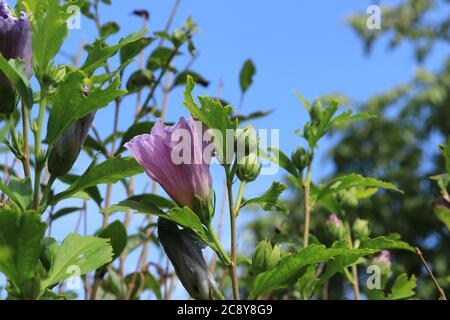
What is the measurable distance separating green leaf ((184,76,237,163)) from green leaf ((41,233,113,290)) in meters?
0.13

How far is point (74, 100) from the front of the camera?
20.2 inches

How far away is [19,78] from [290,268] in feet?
0.90

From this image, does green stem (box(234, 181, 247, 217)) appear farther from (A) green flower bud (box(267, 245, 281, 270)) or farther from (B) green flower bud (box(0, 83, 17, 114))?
(B) green flower bud (box(0, 83, 17, 114))

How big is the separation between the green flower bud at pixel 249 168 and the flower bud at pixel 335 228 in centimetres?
38

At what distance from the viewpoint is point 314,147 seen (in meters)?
0.87

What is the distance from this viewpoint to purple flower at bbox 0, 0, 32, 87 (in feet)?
1.81

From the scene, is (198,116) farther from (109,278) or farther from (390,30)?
(390,30)

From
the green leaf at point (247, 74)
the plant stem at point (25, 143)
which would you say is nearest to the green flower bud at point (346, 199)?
the green leaf at point (247, 74)

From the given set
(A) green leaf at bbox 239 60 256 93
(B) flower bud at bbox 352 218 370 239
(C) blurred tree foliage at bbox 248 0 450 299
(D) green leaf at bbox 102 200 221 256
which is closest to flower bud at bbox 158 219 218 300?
(D) green leaf at bbox 102 200 221 256

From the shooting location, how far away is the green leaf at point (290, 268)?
508 mm

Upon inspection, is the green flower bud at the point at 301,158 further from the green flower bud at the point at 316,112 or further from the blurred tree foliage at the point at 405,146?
the blurred tree foliage at the point at 405,146

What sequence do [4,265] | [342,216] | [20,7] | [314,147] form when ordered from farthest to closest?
[342,216] < [314,147] < [20,7] < [4,265]
